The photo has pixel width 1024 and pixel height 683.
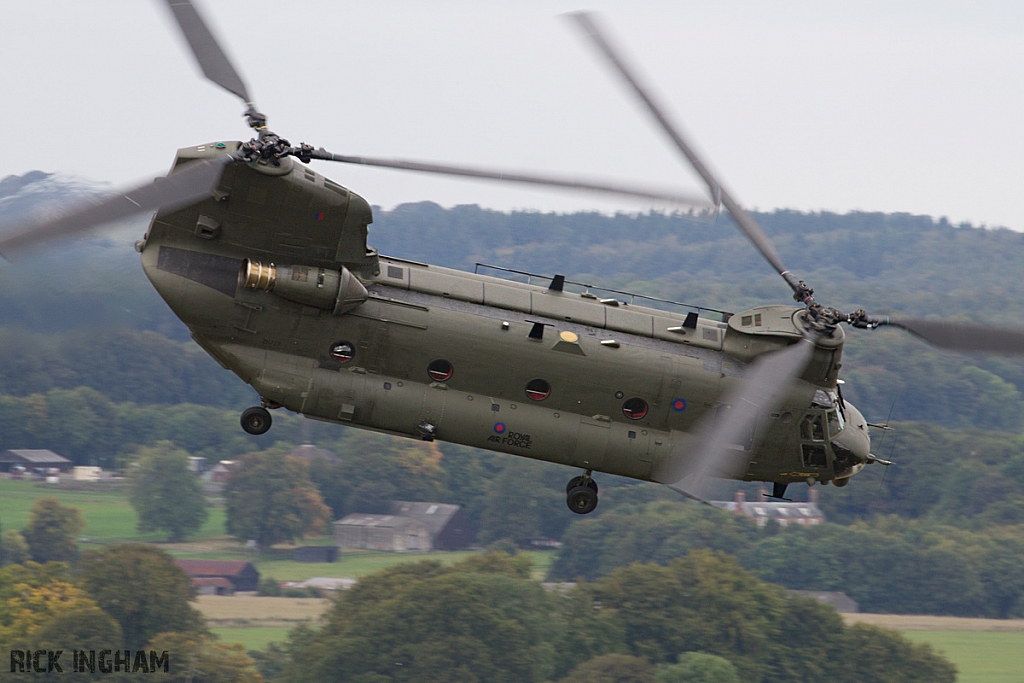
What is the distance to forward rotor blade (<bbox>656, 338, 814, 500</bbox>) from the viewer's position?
73.5 ft

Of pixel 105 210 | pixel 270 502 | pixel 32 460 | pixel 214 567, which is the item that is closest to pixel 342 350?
pixel 105 210

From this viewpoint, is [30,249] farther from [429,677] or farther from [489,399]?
[429,677]

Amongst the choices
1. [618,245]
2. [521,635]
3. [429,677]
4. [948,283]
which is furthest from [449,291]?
[948,283]

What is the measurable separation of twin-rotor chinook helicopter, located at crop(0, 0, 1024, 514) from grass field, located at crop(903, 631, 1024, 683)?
173 ft

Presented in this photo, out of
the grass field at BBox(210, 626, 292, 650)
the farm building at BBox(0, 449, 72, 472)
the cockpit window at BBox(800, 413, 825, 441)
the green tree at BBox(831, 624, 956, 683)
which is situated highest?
the cockpit window at BBox(800, 413, 825, 441)

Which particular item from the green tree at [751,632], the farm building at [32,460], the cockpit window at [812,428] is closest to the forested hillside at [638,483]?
the farm building at [32,460]

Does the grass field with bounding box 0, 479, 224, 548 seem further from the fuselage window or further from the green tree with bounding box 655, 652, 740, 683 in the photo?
the fuselage window

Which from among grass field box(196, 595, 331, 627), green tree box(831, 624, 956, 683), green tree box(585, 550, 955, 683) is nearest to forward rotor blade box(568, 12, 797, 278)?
green tree box(585, 550, 955, 683)

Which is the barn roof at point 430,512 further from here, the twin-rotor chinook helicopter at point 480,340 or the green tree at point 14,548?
the twin-rotor chinook helicopter at point 480,340

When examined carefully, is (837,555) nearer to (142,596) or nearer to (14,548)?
(142,596)

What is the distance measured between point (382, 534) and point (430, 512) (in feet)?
17.1

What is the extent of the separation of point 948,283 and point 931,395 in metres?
57.3

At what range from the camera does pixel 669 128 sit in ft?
76.5

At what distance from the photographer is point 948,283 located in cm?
18038
